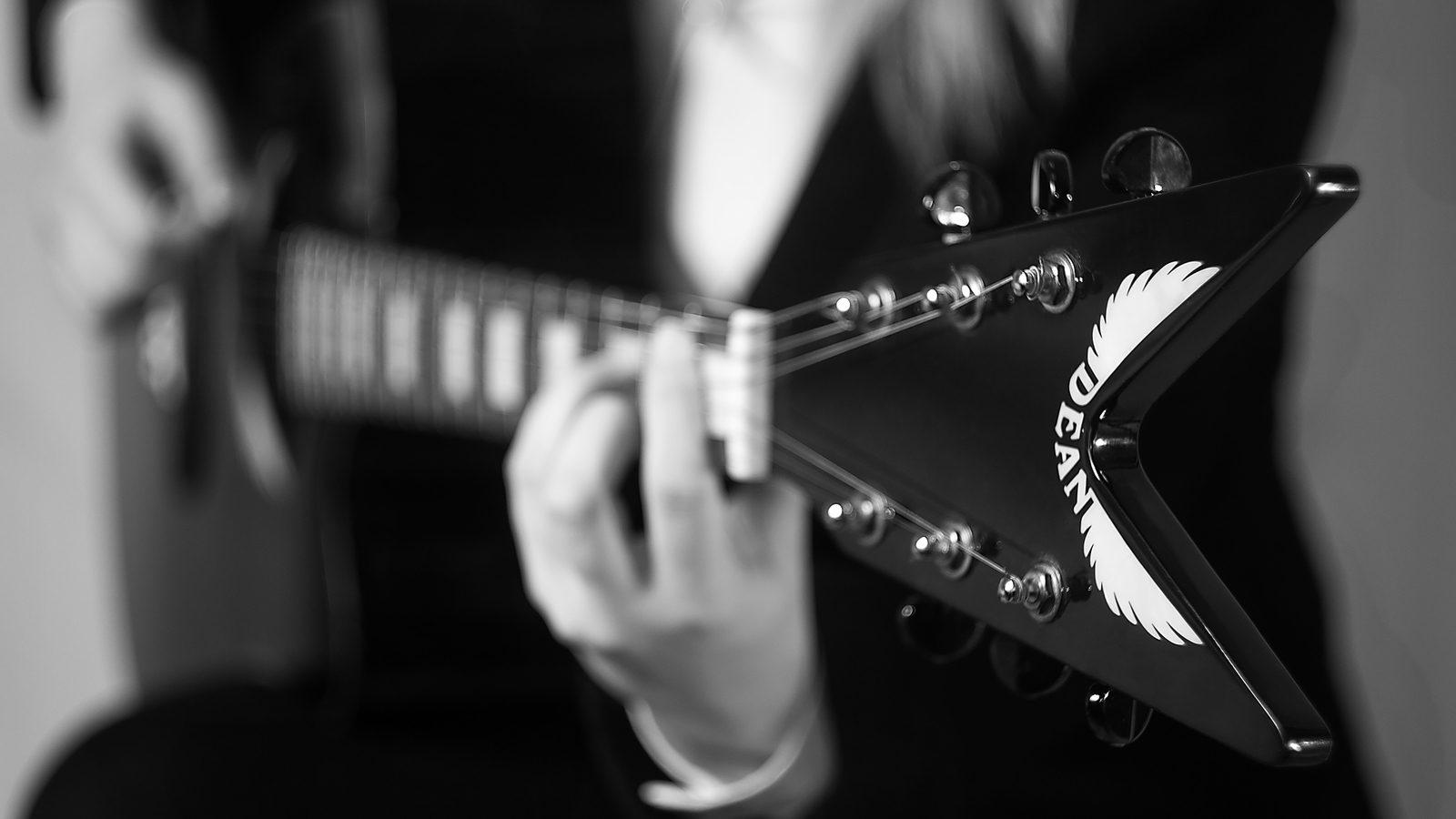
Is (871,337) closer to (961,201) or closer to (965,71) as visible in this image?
(961,201)

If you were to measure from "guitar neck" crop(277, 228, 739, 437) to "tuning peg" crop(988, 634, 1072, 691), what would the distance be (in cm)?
17

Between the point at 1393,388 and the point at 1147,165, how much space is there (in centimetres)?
69

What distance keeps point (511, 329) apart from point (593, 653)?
0.54ft

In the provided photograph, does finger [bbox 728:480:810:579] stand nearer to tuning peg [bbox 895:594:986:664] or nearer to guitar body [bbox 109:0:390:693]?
tuning peg [bbox 895:594:986:664]

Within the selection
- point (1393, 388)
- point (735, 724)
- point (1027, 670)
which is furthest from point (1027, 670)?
point (1393, 388)

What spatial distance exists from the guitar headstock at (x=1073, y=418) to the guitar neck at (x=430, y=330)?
0.33 feet

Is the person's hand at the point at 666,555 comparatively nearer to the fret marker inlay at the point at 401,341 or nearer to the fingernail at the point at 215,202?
the fret marker inlay at the point at 401,341

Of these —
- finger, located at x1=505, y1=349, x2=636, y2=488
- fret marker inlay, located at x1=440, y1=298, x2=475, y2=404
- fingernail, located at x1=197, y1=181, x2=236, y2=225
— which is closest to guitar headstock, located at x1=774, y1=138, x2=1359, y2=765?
finger, located at x1=505, y1=349, x2=636, y2=488

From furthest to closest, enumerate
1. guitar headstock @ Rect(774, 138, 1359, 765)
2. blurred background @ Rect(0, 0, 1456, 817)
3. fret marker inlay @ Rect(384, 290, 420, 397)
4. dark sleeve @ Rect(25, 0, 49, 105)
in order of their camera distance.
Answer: dark sleeve @ Rect(25, 0, 49, 105) → blurred background @ Rect(0, 0, 1456, 817) → fret marker inlay @ Rect(384, 290, 420, 397) → guitar headstock @ Rect(774, 138, 1359, 765)

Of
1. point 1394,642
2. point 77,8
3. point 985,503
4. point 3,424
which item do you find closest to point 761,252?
point 985,503

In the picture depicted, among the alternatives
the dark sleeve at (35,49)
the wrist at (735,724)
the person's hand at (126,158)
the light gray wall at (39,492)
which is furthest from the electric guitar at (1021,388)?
the light gray wall at (39,492)

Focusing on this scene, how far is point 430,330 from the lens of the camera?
0.60m

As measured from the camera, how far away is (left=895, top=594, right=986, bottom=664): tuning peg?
0.31 meters

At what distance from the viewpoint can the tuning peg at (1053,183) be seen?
0.27 m
